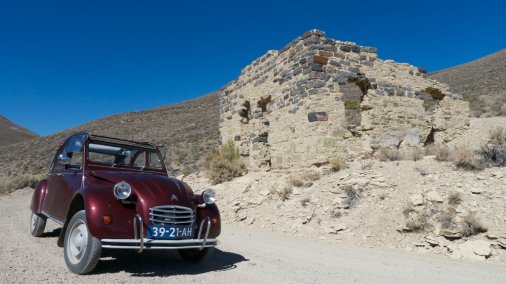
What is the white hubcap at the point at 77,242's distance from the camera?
432 cm

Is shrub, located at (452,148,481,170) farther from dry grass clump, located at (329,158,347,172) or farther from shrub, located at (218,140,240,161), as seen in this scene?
shrub, located at (218,140,240,161)

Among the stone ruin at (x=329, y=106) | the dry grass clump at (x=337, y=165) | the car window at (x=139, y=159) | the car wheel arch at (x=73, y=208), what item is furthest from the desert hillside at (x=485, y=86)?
the car wheel arch at (x=73, y=208)

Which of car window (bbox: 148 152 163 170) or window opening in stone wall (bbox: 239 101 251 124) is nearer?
car window (bbox: 148 152 163 170)

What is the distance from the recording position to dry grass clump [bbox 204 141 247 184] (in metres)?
13.2

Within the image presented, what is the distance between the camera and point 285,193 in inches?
391

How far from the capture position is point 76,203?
492 centimetres

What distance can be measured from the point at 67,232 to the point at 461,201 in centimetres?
688

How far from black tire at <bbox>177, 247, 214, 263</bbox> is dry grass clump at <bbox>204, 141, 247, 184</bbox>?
787cm

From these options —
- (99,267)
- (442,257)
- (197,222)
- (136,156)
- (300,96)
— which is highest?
(300,96)

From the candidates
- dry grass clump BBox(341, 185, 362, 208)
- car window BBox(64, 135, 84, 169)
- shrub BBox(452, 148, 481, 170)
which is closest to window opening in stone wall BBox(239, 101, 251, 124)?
dry grass clump BBox(341, 185, 362, 208)

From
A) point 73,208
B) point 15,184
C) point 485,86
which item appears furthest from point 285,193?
point 485,86

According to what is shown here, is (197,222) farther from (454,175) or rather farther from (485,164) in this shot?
(485,164)

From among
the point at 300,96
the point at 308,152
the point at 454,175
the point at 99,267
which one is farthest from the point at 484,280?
the point at 300,96

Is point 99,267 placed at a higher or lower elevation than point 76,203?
lower
